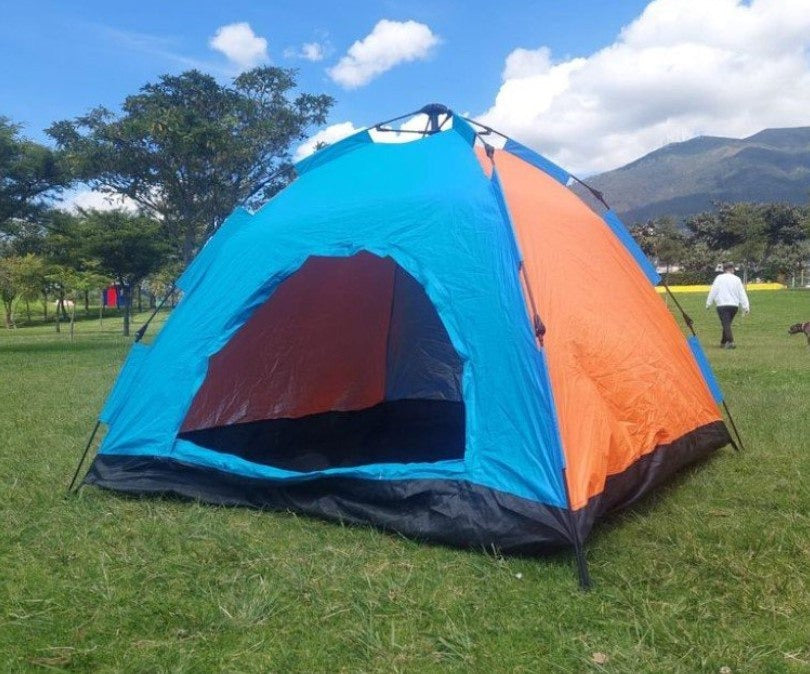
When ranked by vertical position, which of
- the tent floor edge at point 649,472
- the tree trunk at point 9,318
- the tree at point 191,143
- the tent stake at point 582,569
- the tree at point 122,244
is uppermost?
the tree at point 191,143

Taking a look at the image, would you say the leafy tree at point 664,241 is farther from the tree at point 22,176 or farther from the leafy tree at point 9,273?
the tree at point 22,176

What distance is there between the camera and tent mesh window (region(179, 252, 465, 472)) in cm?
506

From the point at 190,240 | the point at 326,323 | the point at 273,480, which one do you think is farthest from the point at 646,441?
the point at 190,240

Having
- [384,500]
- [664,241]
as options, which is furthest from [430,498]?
[664,241]

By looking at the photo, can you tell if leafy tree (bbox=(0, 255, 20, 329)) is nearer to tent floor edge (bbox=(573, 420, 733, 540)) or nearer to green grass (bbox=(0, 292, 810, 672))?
green grass (bbox=(0, 292, 810, 672))

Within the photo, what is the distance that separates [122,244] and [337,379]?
15243 mm

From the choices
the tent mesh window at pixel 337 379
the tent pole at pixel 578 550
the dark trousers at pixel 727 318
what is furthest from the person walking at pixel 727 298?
the tent pole at pixel 578 550

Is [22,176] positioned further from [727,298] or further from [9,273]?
[727,298]

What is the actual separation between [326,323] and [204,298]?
1.80 m

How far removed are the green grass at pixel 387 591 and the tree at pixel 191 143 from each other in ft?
60.2

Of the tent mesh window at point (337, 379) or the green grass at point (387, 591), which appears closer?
the green grass at point (387, 591)

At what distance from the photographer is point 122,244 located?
19422 mm

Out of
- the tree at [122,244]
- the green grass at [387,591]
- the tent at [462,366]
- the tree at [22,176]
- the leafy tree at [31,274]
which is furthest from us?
the leafy tree at [31,274]

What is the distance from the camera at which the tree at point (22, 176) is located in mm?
15172
